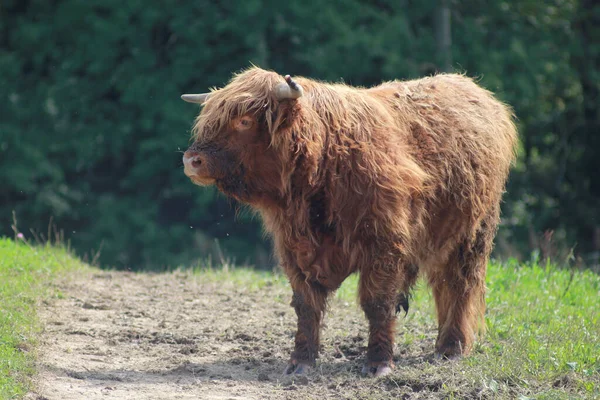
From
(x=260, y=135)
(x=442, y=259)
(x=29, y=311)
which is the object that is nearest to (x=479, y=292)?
(x=442, y=259)

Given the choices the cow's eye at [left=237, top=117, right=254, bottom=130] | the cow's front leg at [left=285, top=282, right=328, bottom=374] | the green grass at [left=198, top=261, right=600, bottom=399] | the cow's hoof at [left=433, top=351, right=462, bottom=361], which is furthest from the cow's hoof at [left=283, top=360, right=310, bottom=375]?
the cow's eye at [left=237, top=117, right=254, bottom=130]

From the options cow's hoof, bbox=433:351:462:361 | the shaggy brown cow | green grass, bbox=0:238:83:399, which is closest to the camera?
green grass, bbox=0:238:83:399

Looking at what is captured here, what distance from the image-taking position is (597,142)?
16500 mm

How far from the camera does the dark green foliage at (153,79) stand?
47.1ft

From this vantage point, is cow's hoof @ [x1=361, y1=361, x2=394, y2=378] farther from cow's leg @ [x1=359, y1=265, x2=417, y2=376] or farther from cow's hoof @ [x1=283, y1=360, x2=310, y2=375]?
cow's hoof @ [x1=283, y1=360, x2=310, y2=375]

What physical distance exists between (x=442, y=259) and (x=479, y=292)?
39 cm

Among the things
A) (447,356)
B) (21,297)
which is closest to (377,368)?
(447,356)

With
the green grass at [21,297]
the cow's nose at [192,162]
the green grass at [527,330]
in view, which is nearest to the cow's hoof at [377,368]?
the green grass at [527,330]

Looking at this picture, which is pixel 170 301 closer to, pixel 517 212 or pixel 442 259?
pixel 442 259

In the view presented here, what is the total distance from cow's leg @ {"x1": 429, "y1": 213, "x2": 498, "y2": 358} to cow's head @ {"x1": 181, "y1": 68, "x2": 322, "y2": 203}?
141cm

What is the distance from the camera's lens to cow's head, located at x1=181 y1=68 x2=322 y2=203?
17.8 ft

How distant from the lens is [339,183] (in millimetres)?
5465

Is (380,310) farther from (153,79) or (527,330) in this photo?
(153,79)

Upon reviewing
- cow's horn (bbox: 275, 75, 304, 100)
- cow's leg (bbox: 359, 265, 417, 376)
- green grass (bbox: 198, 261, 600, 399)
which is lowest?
green grass (bbox: 198, 261, 600, 399)
